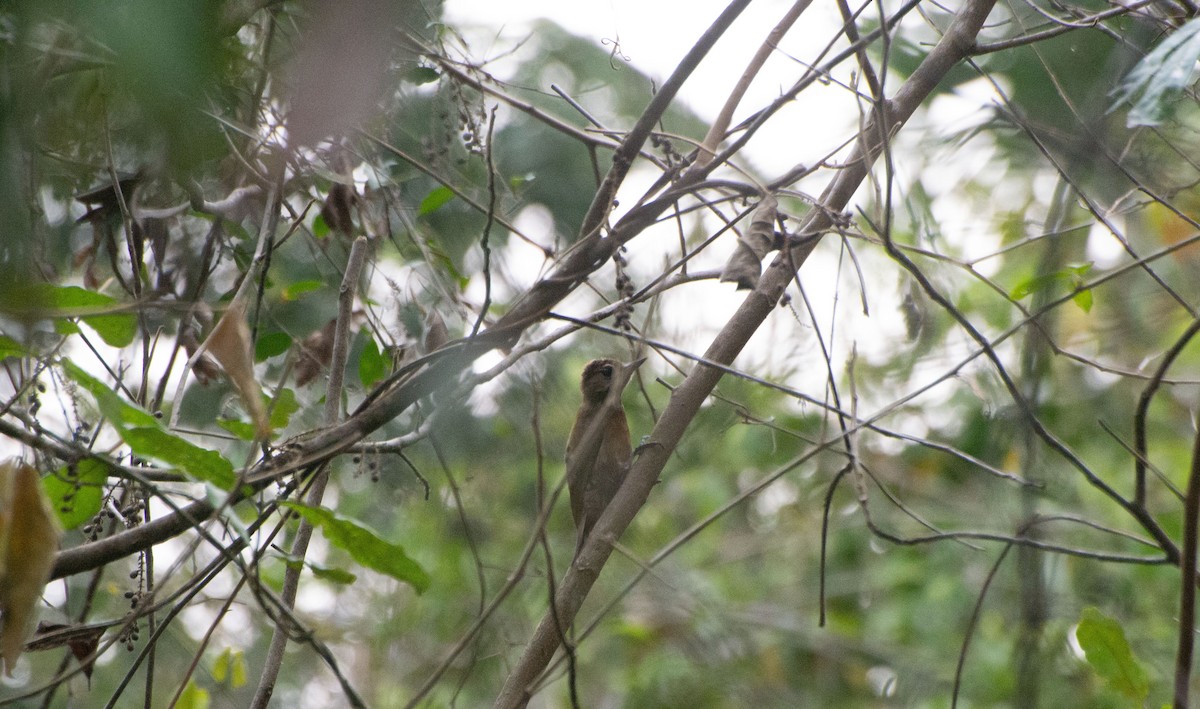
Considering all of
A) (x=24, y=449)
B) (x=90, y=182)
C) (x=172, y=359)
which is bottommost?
(x=24, y=449)

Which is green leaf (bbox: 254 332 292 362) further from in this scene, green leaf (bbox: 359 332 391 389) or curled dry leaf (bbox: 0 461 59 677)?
curled dry leaf (bbox: 0 461 59 677)

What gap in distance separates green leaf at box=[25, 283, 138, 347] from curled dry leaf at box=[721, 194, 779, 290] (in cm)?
109

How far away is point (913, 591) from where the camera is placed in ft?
21.6

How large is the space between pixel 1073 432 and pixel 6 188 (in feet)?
18.0

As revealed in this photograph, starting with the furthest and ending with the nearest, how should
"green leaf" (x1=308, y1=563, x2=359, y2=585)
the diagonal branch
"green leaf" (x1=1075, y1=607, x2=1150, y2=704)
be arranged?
1. the diagonal branch
2. "green leaf" (x1=1075, y1=607, x2=1150, y2=704)
3. "green leaf" (x1=308, y1=563, x2=359, y2=585)

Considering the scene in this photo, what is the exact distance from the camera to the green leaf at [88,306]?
3.71ft

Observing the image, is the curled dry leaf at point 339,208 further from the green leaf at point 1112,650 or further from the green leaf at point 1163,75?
the green leaf at point 1112,650

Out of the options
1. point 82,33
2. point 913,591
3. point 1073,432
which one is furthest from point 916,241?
point 913,591

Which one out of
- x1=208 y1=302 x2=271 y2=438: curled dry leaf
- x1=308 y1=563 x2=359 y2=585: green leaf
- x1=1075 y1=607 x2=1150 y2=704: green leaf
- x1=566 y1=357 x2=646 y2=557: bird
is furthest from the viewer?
x1=566 y1=357 x2=646 y2=557: bird

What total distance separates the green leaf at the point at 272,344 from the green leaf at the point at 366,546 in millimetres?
1009

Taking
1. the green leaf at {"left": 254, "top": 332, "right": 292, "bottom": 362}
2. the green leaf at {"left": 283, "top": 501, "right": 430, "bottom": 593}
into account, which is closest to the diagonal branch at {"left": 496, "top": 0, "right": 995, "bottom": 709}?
the green leaf at {"left": 283, "top": 501, "right": 430, "bottom": 593}

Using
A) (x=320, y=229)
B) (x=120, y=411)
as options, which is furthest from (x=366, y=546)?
(x=320, y=229)

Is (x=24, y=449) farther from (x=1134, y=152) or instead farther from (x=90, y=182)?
(x=1134, y=152)

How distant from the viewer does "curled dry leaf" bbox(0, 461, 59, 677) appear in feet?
4.60
